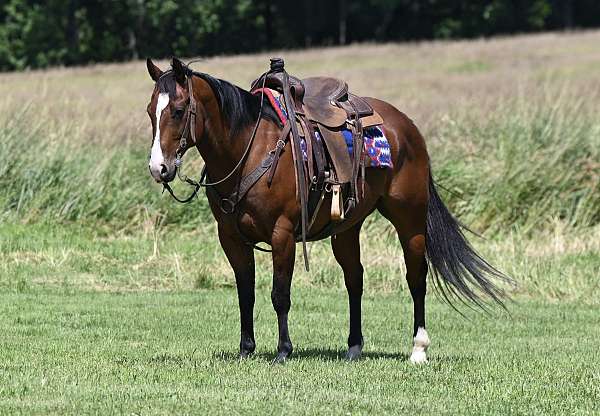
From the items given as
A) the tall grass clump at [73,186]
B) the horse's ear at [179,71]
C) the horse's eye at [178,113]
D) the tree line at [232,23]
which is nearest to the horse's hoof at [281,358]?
the horse's eye at [178,113]

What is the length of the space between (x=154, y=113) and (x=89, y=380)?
1719mm

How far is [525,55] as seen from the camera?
43438 mm

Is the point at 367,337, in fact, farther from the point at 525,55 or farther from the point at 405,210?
the point at 525,55

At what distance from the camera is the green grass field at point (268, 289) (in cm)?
781

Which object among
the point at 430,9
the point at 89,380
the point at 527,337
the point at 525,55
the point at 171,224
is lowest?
the point at 430,9

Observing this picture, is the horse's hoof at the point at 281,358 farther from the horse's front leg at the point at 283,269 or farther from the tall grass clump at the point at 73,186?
the tall grass clump at the point at 73,186

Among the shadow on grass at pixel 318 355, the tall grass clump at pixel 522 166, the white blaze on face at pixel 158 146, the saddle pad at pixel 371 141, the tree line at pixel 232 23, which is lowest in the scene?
the tree line at pixel 232 23

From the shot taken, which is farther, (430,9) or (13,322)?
→ (430,9)

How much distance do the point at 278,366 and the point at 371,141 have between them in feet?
6.20

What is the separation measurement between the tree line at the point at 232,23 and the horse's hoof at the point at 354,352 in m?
44.5

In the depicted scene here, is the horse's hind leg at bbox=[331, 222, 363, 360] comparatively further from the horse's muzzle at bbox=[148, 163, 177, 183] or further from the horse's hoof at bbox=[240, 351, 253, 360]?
the horse's muzzle at bbox=[148, 163, 177, 183]

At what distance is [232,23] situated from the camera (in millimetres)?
64125

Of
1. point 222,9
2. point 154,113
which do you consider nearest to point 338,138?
point 154,113

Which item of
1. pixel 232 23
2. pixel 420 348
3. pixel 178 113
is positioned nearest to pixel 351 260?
pixel 420 348
